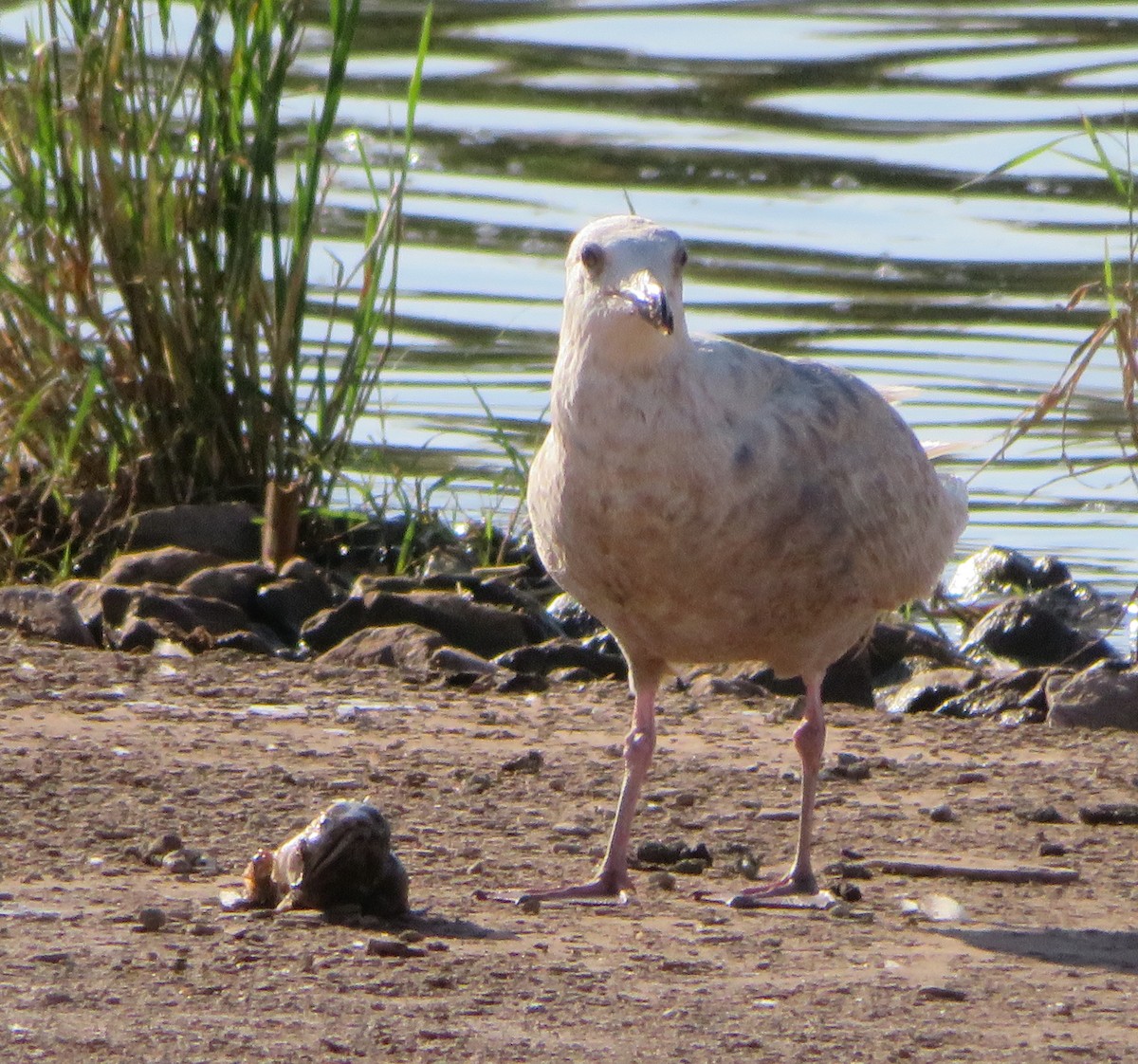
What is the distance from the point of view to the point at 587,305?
511cm

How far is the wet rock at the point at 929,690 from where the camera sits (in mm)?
7453

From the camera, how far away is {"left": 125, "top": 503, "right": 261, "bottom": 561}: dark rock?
812 centimetres

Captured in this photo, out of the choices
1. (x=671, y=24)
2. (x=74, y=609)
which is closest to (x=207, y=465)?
(x=74, y=609)

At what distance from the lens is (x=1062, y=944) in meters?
4.73

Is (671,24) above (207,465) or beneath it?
above

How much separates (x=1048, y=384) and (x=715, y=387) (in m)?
6.20

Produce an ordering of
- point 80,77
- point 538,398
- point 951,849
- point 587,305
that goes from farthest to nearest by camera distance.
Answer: point 538,398 < point 80,77 < point 951,849 < point 587,305

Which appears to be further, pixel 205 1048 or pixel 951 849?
pixel 951 849

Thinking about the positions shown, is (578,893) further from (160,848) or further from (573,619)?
(573,619)

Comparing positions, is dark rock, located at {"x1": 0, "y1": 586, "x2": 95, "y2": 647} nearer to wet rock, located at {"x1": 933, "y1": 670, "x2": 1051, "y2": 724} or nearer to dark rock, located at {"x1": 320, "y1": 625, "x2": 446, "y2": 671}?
dark rock, located at {"x1": 320, "y1": 625, "x2": 446, "y2": 671}

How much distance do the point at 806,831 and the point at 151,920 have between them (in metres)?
1.63

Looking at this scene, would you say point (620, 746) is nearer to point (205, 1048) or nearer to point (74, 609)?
point (74, 609)

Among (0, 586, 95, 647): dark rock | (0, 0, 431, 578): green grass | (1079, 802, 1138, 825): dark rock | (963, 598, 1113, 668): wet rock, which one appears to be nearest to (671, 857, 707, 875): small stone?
(1079, 802, 1138, 825): dark rock

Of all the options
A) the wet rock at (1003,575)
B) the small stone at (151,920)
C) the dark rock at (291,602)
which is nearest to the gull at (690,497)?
the small stone at (151,920)
